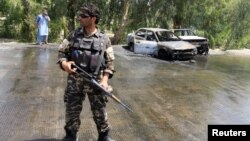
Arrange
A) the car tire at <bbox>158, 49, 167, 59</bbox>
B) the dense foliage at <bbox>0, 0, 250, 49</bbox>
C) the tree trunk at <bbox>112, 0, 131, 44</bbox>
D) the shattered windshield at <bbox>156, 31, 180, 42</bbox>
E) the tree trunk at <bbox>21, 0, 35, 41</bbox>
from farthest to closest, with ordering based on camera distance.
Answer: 1. the tree trunk at <bbox>112, 0, 131, 44</bbox>
2. the dense foliage at <bbox>0, 0, 250, 49</bbox>
3. the tree trunk at <bbox>21, 0, 35, 41</bbox>
4. the shattered windshield at <bbox>156, 31, 180, 42</bbox>
5. the car tire at <bbox>158, 49, 167, 59</bbox>

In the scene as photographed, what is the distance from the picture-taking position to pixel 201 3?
103 ft

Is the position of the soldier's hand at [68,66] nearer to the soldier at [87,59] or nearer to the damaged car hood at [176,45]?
the soldier at [87,59]

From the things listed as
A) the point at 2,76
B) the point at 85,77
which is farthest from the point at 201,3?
the point at 85,77

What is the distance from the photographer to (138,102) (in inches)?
360

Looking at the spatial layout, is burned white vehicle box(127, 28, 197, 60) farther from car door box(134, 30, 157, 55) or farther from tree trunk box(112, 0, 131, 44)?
tree trunk box(112, 0, 131, 44)

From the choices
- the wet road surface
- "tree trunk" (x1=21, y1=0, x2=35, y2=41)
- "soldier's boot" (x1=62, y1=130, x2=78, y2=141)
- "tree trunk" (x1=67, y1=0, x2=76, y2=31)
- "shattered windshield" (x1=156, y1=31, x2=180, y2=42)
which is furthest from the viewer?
"tree trunk" (x1=67, y1=0, x2=76, y2=31)

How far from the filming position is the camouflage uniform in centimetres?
550

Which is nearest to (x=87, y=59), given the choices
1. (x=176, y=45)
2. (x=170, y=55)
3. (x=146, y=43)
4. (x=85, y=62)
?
(x=85, y=62)

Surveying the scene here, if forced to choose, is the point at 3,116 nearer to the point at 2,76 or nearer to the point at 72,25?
the point at 2,76

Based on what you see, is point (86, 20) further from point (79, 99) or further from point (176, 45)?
point (176, 45)

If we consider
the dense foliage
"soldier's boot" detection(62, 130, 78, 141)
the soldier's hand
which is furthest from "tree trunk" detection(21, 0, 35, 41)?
the soldier's hand

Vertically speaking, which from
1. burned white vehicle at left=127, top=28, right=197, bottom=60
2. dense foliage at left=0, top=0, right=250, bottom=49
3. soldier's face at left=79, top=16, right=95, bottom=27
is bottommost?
burned white vehicle at left=127, top=28, right=197, bottom=60

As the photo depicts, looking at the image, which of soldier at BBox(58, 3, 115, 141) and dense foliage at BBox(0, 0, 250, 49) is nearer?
soldier at BBox(58, 3, 115, 141)

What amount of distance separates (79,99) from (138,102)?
3.61 meters
